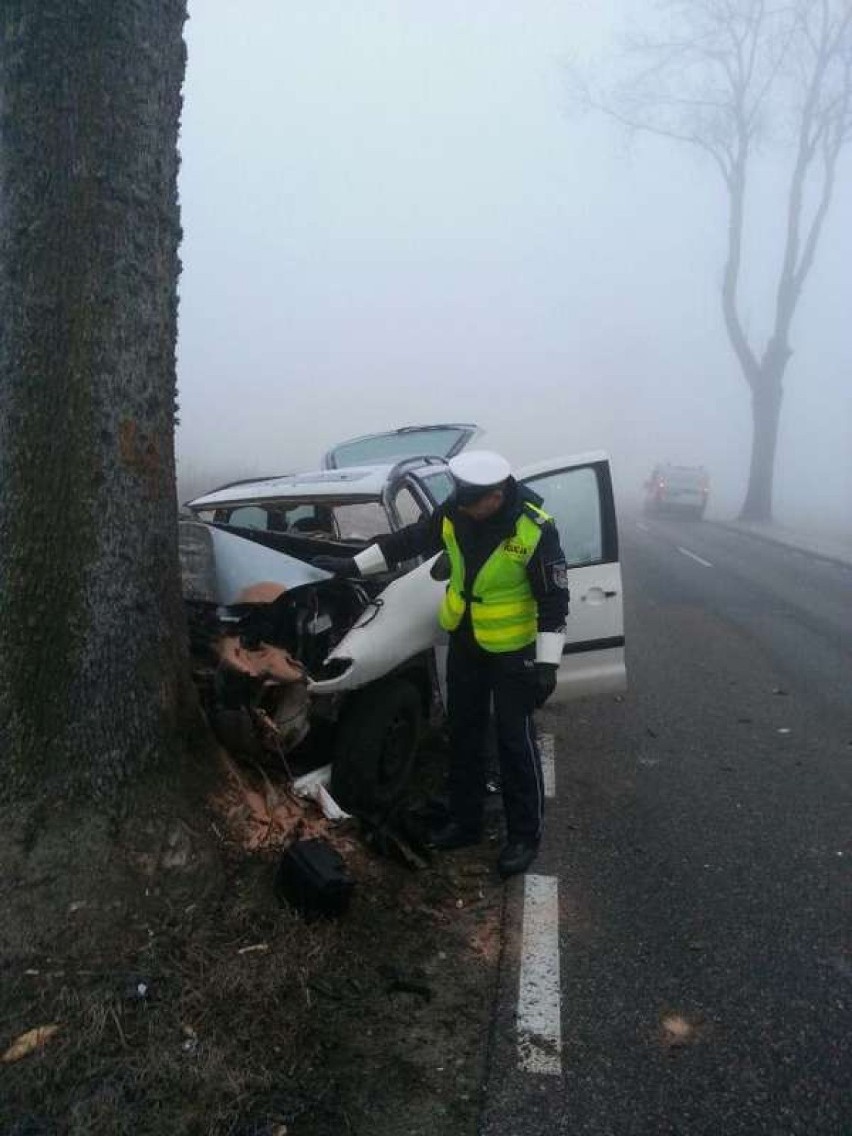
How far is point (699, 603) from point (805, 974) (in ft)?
28.0

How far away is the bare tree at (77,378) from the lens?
312 centimetres

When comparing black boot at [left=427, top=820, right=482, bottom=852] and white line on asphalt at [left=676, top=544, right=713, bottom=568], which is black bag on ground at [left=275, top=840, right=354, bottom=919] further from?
white line on asphalt at [left=676, top=544, right=713, bottom=568]

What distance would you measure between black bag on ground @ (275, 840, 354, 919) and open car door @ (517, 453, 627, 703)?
81.8 inches

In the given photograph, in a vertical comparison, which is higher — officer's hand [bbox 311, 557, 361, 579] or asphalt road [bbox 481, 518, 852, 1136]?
officer's hand [bbox 311, 557, 361, 579]

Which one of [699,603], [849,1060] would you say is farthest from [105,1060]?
[699,603]

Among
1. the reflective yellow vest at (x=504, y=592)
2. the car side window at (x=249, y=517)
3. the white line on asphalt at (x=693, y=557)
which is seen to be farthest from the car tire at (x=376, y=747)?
the white line on asphalt at (x=693, y=557)

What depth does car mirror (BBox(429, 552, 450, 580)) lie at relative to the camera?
4332 millimetres

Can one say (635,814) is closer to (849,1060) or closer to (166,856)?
(849,1060)

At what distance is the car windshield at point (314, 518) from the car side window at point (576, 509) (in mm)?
924

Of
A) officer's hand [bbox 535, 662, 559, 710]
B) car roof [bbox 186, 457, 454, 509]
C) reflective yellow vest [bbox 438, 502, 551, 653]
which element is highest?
car roof [bbox 186, 457, 454, 509]

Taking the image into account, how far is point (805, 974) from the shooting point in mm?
3178

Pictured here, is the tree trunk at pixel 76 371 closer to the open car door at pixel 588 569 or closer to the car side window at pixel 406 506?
the car side window at pixel 406 506

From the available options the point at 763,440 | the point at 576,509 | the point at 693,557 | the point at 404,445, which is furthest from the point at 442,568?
the point at 763,440

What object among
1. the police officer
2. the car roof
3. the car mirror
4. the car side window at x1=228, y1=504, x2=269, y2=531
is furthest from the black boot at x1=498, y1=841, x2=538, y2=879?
the car side window at x1=228, y1=504, x2=269, y2=531
